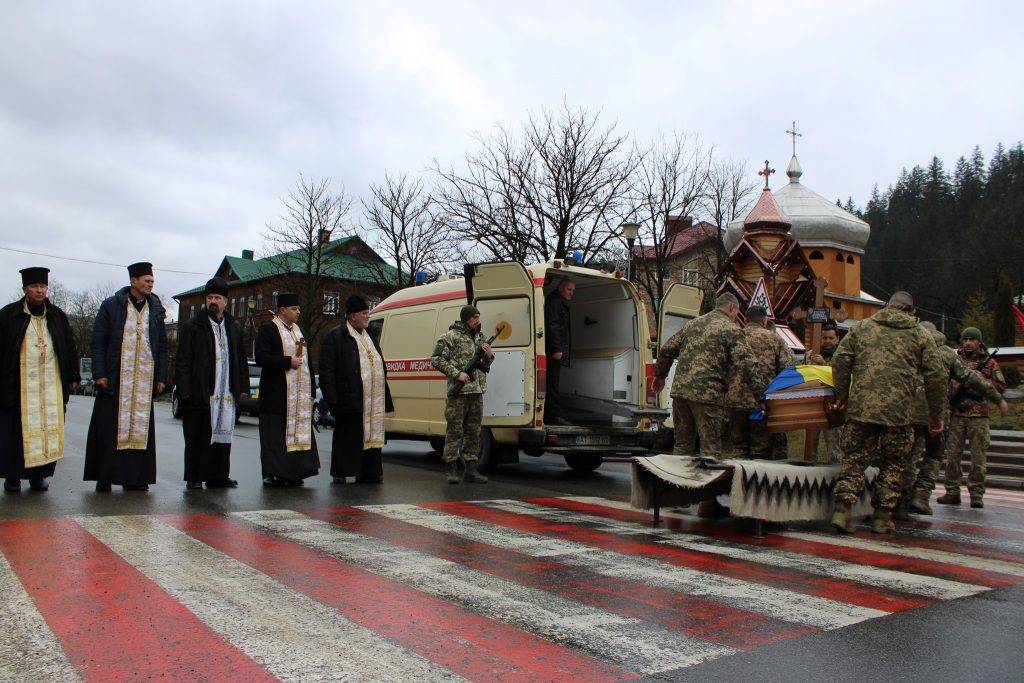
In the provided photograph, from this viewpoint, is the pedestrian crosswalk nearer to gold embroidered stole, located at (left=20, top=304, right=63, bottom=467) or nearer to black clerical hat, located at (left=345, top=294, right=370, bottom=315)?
gold embroidered stole, located at (left=20, top=304, right=63, bottom=467)

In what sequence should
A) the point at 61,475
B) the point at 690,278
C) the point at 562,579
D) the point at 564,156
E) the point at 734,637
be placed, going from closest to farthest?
the point at 734,637, the point at 562,579, the point at 61,475, the point at 564,156, the point at 690,278

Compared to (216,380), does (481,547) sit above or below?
below

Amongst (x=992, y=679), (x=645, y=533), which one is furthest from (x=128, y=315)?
(x=992, y=679)

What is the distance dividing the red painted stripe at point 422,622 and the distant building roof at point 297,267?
1379 inches

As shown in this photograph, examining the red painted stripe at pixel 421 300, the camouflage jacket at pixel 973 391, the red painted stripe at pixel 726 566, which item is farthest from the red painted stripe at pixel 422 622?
the camouflage jacket at pixel 973 391

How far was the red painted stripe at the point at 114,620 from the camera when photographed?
3.22 m

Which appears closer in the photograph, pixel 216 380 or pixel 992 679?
pixel 992 679

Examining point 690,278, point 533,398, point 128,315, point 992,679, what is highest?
point 690,278

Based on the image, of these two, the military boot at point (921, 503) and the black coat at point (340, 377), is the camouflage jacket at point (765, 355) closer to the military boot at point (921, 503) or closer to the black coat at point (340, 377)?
the military boot at point (921, 503)

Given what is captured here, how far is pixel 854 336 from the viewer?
691cm

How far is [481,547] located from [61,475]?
18.6 ft

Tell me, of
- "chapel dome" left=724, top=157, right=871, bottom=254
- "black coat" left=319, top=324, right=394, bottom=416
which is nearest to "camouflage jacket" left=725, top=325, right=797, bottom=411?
"black coat" left=319, top=324, right=394, bottom=416

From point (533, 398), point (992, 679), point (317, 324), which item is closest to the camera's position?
point (992, 679)

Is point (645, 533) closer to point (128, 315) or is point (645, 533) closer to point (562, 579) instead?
point (562, 579)
